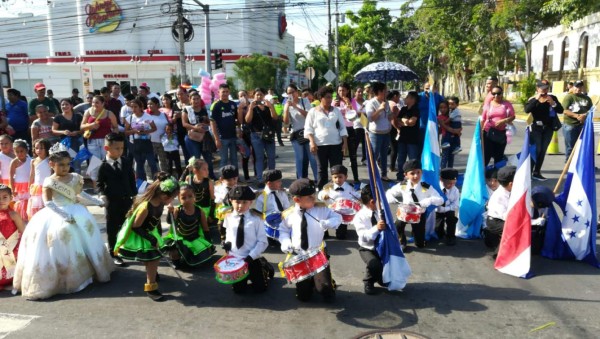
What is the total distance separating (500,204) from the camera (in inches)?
220

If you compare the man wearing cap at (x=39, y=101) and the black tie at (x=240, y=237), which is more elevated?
the man wearing cap at (x=39, y=101)

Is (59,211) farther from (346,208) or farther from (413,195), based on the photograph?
(413,195)

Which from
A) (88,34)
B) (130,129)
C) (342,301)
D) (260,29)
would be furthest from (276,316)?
(88,34)

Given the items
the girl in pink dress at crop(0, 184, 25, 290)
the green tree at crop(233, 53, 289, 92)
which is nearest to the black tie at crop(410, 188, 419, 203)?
the girl in pink dress at crop(0, 184, 25, 290)

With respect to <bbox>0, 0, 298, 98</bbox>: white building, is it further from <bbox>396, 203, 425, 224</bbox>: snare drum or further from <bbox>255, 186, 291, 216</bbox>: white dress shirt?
<bbox>396, 203, 425, 224</bbox>: snare drum

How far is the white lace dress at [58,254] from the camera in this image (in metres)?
4.62

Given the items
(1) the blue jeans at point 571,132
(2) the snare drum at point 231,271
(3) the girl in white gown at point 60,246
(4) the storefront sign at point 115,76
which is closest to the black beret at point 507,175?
(2) the snare drum at point 231,271

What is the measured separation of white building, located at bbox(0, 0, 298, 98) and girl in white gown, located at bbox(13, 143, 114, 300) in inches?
1804

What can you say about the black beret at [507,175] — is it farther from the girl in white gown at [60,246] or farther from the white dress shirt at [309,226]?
the girl in white gown at [60,246]

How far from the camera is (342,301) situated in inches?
177

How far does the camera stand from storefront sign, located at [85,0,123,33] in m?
51.8

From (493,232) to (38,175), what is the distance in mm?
5823

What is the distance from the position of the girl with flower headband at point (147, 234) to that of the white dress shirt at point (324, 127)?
145 inches

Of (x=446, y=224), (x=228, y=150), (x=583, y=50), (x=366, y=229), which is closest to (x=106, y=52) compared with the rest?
(x=583, y=50)
